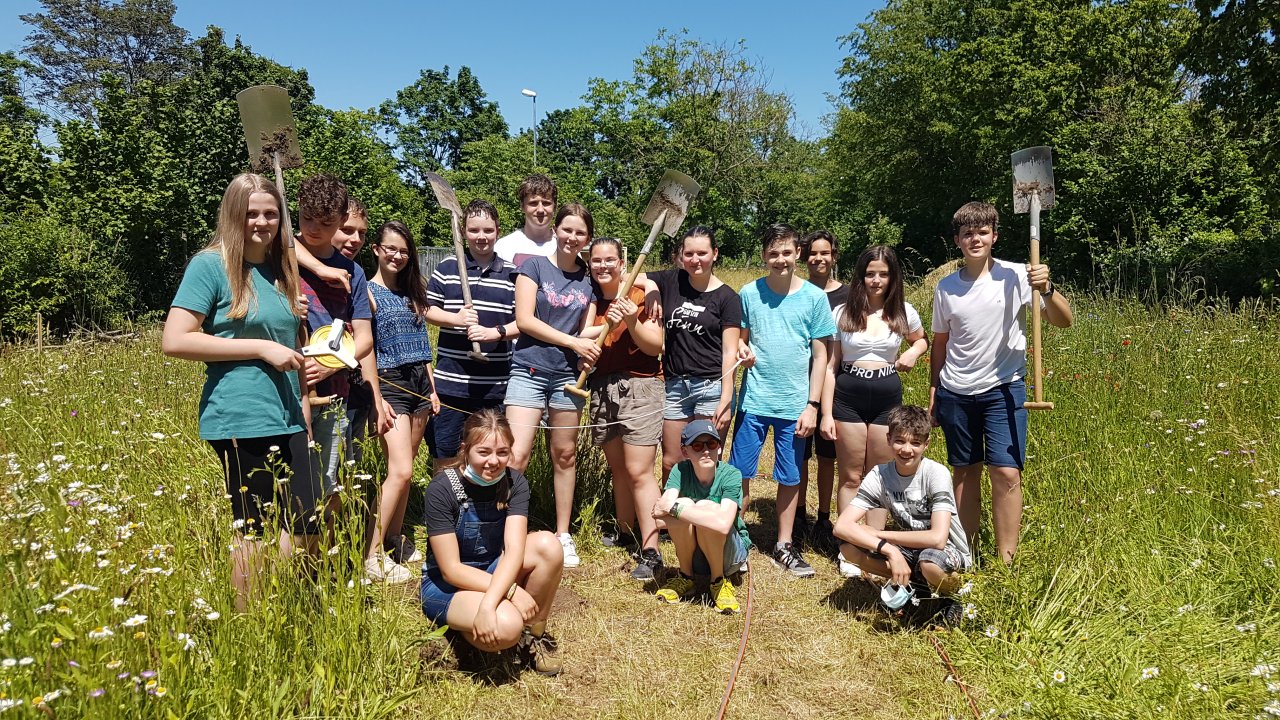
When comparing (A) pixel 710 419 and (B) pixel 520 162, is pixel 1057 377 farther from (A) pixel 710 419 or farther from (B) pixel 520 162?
(B) pixel 520 162

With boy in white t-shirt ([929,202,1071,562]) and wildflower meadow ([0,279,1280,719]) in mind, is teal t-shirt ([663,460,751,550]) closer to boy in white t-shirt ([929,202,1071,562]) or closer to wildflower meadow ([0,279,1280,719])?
wildflower meadow ([0,279,1280,719])

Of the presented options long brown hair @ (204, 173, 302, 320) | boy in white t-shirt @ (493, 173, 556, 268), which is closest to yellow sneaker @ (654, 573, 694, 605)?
boy in white t-shirt @ (493, 173, 556, 268)

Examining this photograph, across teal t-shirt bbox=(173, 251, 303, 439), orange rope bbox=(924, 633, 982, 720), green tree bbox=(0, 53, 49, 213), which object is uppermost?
green tree bbox=(0, 53, 49, 213)

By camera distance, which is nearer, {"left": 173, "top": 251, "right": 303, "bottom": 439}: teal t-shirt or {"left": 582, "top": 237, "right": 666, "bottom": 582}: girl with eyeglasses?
{"left": 173, "top": 251, "right": 303, "bottom": 439}: teal t-shirt

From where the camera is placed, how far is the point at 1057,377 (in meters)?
6.12

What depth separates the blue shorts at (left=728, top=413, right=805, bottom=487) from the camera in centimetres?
429

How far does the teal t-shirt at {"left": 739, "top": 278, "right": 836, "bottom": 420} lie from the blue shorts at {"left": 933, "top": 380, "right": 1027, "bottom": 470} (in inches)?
30.6

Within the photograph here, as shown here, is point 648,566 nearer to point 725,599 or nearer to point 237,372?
point 725,599

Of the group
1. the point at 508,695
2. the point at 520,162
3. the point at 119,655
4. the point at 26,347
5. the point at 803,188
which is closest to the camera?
the point at 119,655

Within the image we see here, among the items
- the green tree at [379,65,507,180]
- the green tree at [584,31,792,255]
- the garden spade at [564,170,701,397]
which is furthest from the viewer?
the green tree at [379,65,507,180]

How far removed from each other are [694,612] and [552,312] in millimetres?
1731

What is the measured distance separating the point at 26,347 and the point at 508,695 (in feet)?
23.8

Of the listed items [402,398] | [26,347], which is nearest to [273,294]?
[402,398]

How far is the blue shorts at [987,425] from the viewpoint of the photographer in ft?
11.8
